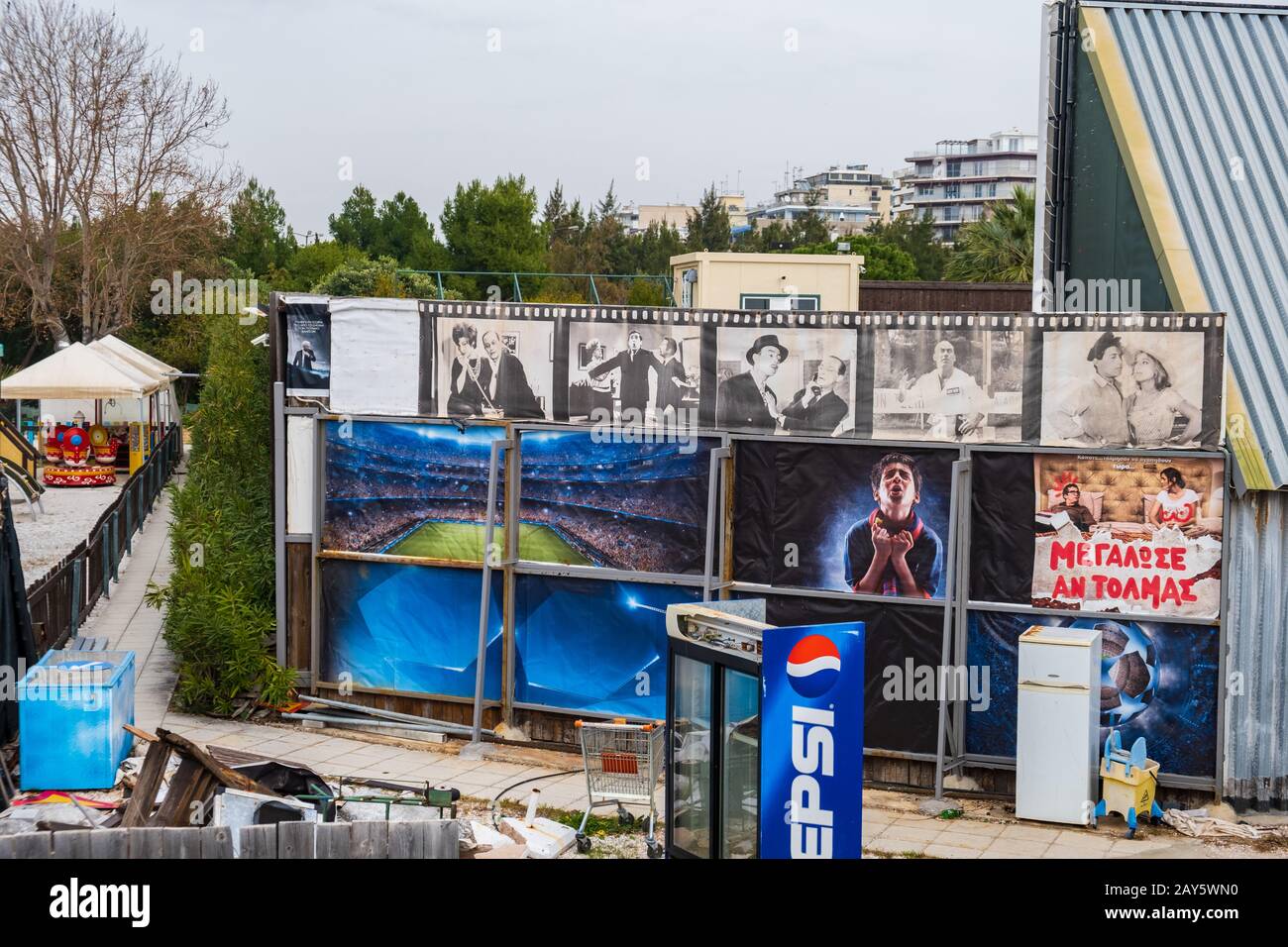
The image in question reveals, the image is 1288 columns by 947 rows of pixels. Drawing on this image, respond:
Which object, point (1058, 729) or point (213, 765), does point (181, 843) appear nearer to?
point (213, 765)

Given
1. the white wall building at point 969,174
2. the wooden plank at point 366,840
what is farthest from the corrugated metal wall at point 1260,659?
the white wall building at point 969,174

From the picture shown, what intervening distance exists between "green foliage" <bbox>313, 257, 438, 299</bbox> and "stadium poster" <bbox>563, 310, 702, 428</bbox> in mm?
28838

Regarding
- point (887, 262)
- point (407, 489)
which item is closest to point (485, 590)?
point (407, 489)

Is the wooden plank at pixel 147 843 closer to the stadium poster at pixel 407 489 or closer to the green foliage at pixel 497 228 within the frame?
the stadium poster at pixel 407 489

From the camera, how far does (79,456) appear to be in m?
34.0

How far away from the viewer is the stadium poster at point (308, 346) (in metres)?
15.0

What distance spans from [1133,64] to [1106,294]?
256 cm

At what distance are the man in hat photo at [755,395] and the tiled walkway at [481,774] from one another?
3719 mm

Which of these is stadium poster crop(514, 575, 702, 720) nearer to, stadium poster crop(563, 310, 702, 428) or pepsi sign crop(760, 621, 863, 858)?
stadium poster crop(563, 310, 702, 428)

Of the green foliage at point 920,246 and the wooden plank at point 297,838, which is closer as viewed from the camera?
the wooden plank at point 297,838

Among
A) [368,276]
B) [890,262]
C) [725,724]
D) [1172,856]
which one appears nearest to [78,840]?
[725,724]

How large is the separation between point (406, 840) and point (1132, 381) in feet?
24.5

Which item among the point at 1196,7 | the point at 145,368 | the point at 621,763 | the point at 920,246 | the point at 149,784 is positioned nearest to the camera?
the point at 149,784

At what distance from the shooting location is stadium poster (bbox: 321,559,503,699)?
14.5 metres
